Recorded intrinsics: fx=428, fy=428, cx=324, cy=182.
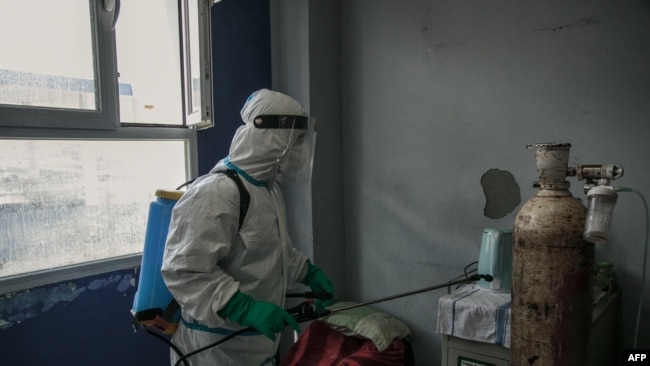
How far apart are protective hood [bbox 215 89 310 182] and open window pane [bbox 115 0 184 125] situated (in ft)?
2.72

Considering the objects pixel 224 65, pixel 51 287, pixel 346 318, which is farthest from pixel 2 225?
pixel 346 318

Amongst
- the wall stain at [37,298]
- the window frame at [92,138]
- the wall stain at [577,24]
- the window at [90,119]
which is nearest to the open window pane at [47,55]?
the window at [90,119]

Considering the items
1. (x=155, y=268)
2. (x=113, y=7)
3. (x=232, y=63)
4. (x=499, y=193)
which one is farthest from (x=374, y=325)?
(x=113, y=7)

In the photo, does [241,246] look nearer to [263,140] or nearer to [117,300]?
[263,140]

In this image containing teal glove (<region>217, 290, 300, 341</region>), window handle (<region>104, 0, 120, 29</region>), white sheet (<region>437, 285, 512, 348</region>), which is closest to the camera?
teal glove (<region>217, 290, 300, 341</region>)

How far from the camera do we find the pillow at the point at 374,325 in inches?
77.2

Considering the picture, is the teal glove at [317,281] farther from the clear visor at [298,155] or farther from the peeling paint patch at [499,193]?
the peeling paint patch at [499,193]

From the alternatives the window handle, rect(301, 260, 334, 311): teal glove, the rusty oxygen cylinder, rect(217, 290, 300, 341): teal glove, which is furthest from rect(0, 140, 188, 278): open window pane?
the rusty oxygen cylinder

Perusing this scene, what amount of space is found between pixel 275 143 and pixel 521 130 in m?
1.08

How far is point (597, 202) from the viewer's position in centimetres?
94

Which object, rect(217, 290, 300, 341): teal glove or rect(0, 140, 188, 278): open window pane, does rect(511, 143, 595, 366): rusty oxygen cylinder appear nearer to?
rect(217, 290, 300, 341): teal glove

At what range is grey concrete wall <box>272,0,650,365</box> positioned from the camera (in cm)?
161

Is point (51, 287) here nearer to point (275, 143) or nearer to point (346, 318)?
point (275, 143)

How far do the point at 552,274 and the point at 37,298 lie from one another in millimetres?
1795
